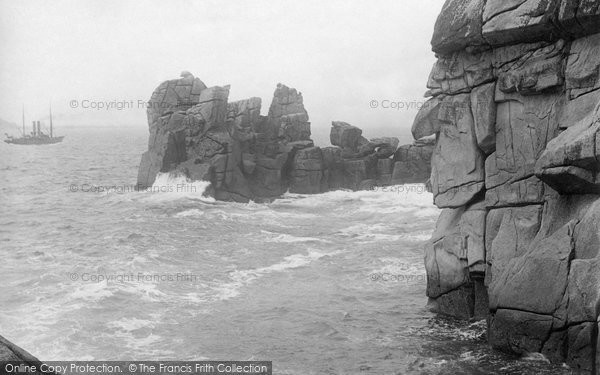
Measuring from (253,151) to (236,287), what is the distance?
34882mm

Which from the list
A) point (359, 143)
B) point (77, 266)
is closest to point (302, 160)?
point (359, 143)

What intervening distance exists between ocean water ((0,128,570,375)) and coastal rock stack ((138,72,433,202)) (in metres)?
4.35

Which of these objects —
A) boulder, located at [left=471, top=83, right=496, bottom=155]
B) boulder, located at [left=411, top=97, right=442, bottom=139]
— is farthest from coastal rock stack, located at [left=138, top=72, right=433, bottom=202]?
boulder, located at [left=471, top=83, right=496, bottom=155]

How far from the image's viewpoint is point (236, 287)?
34312mm

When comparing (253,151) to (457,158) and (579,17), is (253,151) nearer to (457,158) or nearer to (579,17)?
(457,158)

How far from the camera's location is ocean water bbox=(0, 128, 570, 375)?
25469 mm

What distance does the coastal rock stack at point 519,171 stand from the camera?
73.3 ft

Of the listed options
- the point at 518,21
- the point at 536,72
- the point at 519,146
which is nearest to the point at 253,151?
the point at 519,146

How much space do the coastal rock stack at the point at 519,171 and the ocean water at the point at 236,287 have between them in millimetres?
1580

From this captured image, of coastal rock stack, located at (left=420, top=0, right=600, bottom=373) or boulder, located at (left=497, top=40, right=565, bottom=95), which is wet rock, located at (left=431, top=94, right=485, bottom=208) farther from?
boulder, located at (left=497, top=40, right=565, bottom=95)

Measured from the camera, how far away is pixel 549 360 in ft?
74.5

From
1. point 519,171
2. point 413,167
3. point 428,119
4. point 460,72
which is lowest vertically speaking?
point 413,167

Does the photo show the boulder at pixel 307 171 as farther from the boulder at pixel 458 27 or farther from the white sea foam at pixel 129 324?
the boulder at pixel 458 27

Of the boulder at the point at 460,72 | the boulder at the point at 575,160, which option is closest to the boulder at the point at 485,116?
the boulder at the point at 460,72
